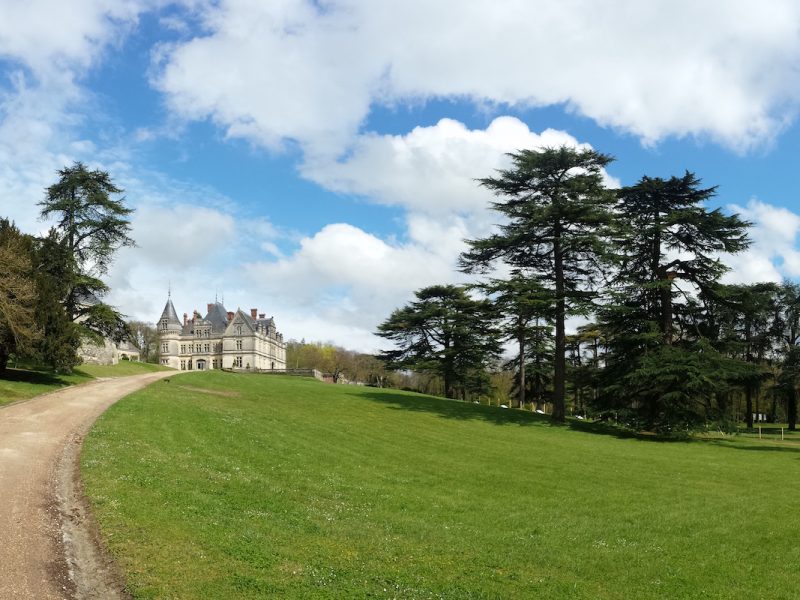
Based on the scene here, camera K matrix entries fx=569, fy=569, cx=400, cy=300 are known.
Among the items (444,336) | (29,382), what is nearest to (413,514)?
(29,382)

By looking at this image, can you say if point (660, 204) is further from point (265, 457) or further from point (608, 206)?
point (265, 457)

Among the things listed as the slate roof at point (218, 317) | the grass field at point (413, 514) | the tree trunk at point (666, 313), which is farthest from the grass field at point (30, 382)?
the slate roof at point (218, 317)

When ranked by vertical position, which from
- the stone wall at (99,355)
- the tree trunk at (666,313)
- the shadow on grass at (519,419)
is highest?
the tree trunk at (666,313)

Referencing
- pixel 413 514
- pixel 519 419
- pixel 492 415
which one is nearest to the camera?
pixel 413 514

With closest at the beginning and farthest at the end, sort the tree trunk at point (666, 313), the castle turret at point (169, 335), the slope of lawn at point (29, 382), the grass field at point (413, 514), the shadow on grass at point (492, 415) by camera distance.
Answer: the grass field at point (413, 514), the slope of lawn at point (29, 382), the shadow on grass at point (492, 415), the tree trunk at point (666, 313), the castle turret at point (169, 335)

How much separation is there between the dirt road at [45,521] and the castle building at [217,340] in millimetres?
90165

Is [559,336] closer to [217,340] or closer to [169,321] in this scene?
[217,340]

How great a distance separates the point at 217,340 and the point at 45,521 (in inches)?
4173

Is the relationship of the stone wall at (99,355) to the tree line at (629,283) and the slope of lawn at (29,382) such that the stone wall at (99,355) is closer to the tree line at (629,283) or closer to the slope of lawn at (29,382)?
the slope of lawn at (29,382)

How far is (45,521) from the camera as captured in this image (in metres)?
9.02

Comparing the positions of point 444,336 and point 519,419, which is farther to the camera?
point 444,336

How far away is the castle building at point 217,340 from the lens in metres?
106

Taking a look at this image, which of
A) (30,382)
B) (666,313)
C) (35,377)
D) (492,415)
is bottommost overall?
(492,415)

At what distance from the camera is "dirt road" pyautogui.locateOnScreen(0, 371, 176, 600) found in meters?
6.95
